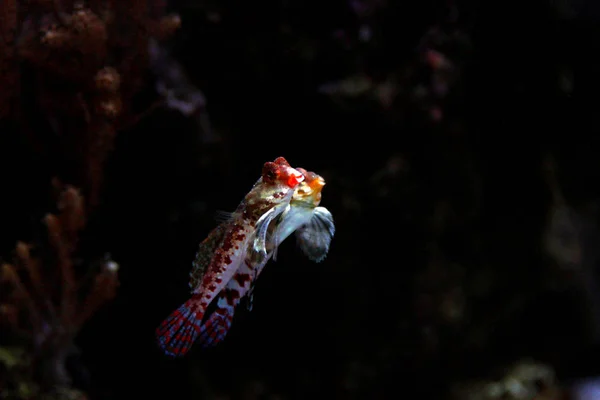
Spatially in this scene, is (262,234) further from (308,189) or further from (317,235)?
(317,235)

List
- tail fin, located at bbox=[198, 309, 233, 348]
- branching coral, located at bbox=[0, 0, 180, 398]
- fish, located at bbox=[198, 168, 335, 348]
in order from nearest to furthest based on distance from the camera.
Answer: fish, located at bbox=[198, 168, 335, 348], tail fin, located at bbox=[198, 309, 233, 348], branching coral, located at bbox=[0, 0, 180, 398]

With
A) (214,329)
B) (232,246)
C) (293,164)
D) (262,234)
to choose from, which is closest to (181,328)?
(214,329)

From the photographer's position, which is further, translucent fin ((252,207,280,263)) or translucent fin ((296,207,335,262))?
translucent fin ((296,207,335,262))

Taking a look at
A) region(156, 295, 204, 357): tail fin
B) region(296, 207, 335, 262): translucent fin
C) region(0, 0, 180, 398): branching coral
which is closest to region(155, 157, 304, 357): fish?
region(156, 295, 204, 357): tail fin

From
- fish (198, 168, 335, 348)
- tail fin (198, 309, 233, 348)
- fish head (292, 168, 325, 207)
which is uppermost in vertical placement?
fish head (292, 168, 325, 207)

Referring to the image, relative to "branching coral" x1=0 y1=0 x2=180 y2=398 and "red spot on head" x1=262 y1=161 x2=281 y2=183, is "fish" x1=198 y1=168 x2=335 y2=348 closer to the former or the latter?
"red spot on head" x1=262 y1=161 x2=281 y2=183

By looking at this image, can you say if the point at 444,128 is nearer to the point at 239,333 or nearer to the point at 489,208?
the point at 489,208
